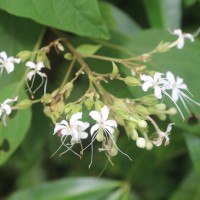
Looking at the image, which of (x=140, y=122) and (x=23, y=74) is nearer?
(x=140, y=122)

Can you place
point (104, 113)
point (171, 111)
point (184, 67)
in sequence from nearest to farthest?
point (104, 113) → point (171, 111) → point (184, 67)

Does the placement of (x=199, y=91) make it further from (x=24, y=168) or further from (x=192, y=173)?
(x=24, y=168)

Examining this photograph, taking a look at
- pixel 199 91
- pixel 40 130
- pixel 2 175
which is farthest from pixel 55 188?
pixel 199 91

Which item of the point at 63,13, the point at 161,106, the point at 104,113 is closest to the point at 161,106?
the point at 161,106

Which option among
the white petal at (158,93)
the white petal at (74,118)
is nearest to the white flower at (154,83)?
the white petal at (158,93)

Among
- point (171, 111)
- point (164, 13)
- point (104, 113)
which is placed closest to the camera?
point (104, 113)

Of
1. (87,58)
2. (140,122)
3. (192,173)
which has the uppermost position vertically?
(87,58)

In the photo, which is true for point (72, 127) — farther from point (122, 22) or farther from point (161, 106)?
point (122, 22)

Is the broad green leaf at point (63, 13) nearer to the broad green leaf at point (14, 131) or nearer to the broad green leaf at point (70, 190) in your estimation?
the broad green leaf at point (14, 131)
